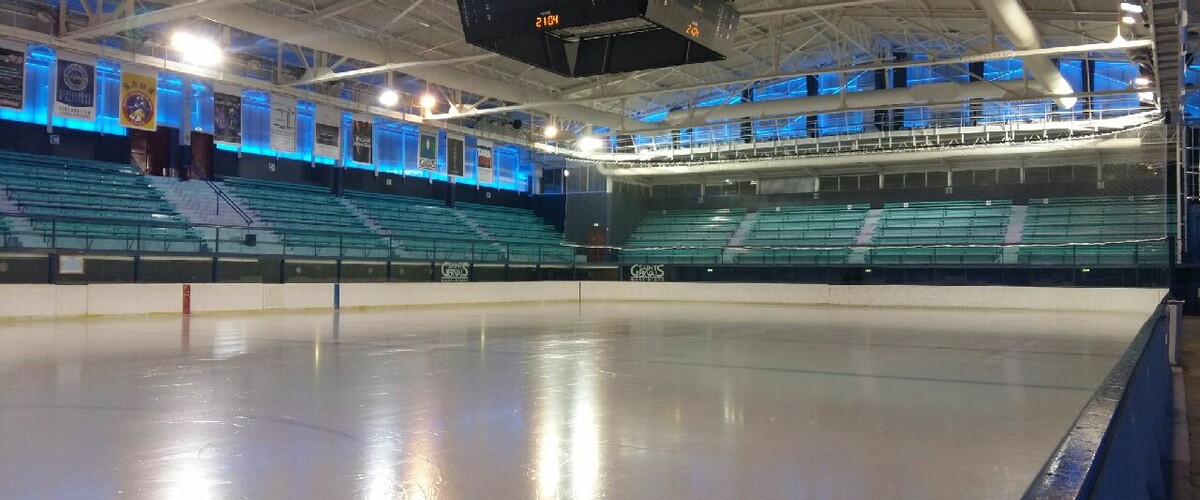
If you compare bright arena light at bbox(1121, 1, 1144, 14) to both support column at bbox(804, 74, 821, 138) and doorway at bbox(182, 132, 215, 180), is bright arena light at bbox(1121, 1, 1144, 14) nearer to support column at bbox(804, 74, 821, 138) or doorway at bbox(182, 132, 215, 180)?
support column at bbox(804, 74, 821, 138)

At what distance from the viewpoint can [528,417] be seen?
6.78 metres

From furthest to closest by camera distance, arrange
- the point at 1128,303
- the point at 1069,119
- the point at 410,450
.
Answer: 1. the point at 1069,119
2. the point at 1128,303
3. the point at 410,450

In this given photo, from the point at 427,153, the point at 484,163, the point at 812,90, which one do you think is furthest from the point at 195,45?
the point at 812,90

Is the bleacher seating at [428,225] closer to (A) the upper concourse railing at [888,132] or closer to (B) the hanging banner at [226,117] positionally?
(B) the hanging banner at [226,117]

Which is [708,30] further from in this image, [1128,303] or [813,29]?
[1128,303]

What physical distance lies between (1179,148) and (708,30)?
2297 centimetres

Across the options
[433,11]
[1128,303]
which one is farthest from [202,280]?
[1128,303]

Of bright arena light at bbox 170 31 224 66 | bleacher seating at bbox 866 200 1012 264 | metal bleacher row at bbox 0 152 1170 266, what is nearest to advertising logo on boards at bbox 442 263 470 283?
metal bleacher row at bbox 0 152 1170 266

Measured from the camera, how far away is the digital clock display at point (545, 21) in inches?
432

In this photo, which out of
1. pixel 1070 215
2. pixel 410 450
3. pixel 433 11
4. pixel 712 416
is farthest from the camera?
pixel 1070 215

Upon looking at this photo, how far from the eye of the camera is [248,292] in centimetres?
2308

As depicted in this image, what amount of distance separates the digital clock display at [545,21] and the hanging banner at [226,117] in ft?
67.8

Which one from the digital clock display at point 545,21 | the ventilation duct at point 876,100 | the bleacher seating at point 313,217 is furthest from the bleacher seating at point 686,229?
the digital clock display at point 545,21

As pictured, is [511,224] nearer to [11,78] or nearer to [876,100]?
[876,100]
